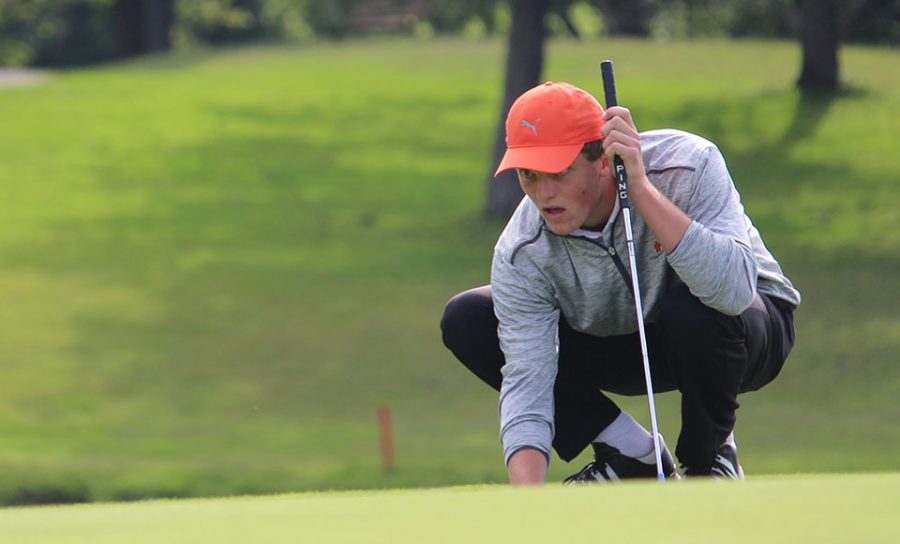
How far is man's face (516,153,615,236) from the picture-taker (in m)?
4.13

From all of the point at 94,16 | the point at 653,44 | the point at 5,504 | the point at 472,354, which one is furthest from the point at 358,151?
the point at 94,16

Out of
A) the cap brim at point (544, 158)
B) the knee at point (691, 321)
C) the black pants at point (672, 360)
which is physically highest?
the cap brim at point (544, 158)

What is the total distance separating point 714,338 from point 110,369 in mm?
8084

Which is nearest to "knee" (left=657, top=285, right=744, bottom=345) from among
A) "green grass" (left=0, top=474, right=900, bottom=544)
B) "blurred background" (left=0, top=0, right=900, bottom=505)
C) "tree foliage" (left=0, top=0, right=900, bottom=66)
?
"green grass" (left=0, top=474, right=900, bottom=544)

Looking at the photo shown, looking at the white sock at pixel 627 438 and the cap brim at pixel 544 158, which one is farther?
the white sock at pixel 627 438

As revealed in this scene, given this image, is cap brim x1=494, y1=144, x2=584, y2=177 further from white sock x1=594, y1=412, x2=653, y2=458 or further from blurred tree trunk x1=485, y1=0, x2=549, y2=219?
blurred tree trunk x1=485, y1=0, x2=549, y2=219

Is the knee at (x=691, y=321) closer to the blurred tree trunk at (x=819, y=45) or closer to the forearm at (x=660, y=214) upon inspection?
the forearm at (x=660, y=214)

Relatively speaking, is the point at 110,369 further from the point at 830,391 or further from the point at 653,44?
the point at 653,44

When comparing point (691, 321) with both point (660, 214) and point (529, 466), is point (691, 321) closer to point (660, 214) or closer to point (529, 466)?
point (660, 214)

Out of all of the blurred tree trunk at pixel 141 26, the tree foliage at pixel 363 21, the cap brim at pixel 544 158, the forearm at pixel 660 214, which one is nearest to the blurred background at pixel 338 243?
the tree foliage at pixel 363 21

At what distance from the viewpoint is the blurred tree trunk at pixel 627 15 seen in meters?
41.9

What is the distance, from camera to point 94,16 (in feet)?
155

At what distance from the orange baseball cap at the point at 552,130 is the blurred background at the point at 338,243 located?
160 inches

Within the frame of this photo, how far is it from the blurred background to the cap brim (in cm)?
411
